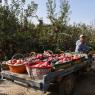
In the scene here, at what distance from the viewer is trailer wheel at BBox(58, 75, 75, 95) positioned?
6.74 m

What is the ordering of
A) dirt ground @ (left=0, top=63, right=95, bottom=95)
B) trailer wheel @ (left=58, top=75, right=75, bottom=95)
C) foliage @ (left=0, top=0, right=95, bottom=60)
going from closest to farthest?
1. trailer wheel @ (left=58, top=75, right=75, bottom=95)
2. dirt ground @ (left=0, top=63, right=95, bottom=95)
3. foliage @ (left=0, top=0, right=95, bottom=60)

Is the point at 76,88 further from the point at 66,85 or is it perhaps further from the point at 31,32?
the point at 31,32

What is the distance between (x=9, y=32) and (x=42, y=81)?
698cm

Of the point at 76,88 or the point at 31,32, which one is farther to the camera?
the point at 31,32

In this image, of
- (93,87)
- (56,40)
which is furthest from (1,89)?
(56,40)

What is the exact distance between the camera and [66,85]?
703 cm

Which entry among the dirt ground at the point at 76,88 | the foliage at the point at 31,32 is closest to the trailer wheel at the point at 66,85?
the dirt ground at the point at 76,88

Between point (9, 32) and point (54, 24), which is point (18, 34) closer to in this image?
point (9, 32)

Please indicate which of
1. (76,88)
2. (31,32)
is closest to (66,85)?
(76,88)

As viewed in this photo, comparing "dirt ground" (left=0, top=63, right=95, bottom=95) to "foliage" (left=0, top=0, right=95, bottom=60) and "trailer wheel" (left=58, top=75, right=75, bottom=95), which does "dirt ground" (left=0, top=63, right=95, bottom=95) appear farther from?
"foliage" (left=0, top=0, right=95, bottom=60)

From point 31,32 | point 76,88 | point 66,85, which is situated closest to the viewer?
point 66,85

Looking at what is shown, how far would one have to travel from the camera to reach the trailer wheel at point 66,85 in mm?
6742

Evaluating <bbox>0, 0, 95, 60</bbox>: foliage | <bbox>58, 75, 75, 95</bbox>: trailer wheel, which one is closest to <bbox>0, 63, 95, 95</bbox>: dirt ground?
<bbox>58, 75, 75, 95</bbox>: trailer wheel

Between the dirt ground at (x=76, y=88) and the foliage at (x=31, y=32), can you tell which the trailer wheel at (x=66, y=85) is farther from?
the foliage at (x=31, y=32)
